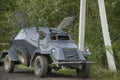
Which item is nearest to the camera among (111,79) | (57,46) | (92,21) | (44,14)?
(111,79)

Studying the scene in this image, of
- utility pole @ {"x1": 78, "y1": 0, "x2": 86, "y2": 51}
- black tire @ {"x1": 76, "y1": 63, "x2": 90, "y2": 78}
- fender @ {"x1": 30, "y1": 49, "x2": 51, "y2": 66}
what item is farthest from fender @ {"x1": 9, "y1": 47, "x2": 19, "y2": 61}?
black tire @ {"x1": 76, "y1": 63, "x2": 90, "y2": 78}

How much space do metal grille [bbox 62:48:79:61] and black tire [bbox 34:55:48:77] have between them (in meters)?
0.83

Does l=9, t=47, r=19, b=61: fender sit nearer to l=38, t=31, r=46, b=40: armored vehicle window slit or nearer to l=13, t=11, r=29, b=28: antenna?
l=13, t=11, r=29, b=28: antenna

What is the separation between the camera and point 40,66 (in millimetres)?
14883

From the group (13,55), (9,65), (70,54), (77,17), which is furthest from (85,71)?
(77,17)

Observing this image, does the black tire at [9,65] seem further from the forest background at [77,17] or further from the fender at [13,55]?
the forest background at [77,17]

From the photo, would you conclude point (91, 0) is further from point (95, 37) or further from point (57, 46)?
point (57, 46)

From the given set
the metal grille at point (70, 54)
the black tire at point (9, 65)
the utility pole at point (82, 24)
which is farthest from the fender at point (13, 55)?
the metal grille at point (70, 54)

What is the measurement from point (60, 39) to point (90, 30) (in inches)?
219

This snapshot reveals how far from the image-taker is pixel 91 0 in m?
22.2

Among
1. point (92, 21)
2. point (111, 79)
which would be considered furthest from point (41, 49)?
point (92, 21)

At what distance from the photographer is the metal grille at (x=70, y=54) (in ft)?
47.8

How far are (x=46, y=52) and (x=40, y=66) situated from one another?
670 mm

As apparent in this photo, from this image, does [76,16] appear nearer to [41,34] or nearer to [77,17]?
[77,17]
